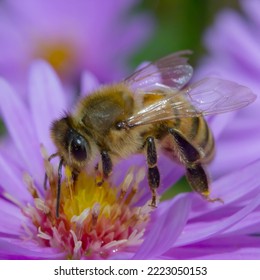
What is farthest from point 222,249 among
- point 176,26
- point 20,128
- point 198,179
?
point 176,26

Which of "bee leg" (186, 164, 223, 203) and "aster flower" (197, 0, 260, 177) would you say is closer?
"bee leg" (186, 164, 223, 203)

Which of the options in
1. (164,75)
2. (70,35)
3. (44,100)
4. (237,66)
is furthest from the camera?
(70,35)

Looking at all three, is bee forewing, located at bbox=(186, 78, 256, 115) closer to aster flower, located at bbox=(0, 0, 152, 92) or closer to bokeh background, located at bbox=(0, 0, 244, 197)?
bokeh background, located at bbox=(0, 0, 244, 197)

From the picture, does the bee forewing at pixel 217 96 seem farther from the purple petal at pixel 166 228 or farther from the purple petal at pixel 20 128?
the purple petal at pixel 20 128

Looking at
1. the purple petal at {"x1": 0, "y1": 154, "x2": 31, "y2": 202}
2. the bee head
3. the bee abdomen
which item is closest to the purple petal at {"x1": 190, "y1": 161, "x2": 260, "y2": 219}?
the bee abdomen

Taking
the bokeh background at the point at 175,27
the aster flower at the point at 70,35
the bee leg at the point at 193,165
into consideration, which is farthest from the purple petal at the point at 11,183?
the aster flower at the point at 70,35

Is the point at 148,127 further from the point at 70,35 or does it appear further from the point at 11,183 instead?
the point at 70,35
